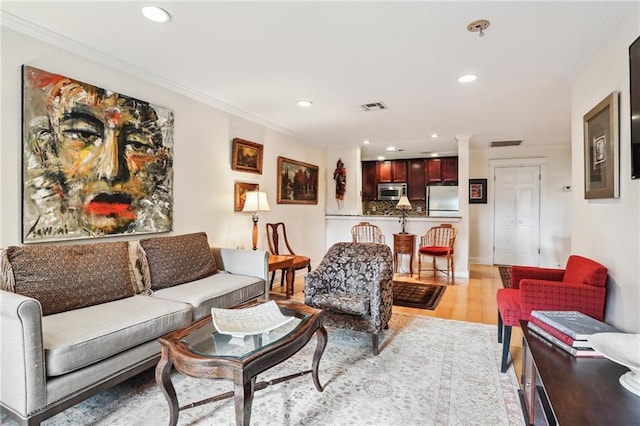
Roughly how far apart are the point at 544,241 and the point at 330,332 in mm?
5204

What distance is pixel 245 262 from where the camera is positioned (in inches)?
130

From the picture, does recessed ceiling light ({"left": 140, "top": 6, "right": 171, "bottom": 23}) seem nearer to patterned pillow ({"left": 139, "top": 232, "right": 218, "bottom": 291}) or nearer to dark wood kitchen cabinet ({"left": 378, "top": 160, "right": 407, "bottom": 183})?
patterned pillow ({"left": 139, "top": 232, "right": 218, "bottom": 291})

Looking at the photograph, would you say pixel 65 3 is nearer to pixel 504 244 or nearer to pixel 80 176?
pixel 80 176

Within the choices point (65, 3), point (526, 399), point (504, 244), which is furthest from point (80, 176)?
point (504, 244)

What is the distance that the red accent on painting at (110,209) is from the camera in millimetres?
2597

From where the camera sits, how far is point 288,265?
3953 millimetres

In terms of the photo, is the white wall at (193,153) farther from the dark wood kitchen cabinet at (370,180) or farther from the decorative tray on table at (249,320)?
the dark wood kitchen cabinet at (370,180)

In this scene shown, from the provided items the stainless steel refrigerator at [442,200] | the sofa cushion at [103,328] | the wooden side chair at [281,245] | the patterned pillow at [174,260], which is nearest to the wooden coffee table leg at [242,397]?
the sofa cushion at [103,328]

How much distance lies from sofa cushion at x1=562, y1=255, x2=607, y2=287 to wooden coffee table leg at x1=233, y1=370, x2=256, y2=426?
2118 mm

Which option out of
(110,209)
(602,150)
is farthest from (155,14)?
(602,150)

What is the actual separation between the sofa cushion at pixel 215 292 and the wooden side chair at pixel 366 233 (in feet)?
9.69

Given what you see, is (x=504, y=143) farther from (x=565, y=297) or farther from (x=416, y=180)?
(x=565, y=297)

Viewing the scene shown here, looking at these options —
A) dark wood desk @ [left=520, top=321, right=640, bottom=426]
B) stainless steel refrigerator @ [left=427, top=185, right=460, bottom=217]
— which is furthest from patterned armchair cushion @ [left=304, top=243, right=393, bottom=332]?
stainless steel refrigerator @ [left=427, top=185, right=460, bottom=217]

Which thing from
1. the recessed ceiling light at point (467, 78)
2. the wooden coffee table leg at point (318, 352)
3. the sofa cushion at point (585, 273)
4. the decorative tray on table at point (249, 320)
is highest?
the recessed ceiling light at point (467, 78)
